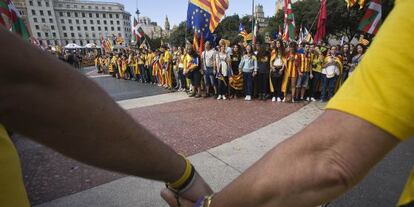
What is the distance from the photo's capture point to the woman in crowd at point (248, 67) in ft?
25.7

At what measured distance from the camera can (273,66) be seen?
7645mm

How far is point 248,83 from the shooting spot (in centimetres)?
807

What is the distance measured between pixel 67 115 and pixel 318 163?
696mm

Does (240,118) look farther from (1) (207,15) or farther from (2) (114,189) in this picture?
(1) (207,15)

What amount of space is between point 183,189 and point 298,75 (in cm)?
716

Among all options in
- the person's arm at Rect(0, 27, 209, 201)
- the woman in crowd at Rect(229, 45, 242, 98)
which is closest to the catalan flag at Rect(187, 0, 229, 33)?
the woman in crowd at Rect(229, 45, 242, 98)

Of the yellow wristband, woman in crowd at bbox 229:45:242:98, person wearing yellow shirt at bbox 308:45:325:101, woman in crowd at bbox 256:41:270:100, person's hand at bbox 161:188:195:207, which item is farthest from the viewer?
woman in crowd at bbox 229:45:242:98

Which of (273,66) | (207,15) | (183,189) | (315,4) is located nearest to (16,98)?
(183,189)

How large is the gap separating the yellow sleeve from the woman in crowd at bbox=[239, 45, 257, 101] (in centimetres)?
736

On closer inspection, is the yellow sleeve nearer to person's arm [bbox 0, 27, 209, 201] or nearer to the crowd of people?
person's arm [bbox 0, 27, 209, 201]

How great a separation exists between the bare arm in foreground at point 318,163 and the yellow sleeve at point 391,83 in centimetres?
3

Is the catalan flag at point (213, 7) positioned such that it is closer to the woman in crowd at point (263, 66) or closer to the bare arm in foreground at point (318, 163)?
the woman in crowd at point (263, 66)

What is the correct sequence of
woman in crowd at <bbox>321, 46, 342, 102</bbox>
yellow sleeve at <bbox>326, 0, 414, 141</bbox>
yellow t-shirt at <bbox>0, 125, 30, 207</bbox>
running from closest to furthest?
yellow sleeve at <bbox>326, 0, 414, 141</bbox> < yellow t-shirt at <bbox>0, 125, 30, 207</bbox> < woman in crowd at <bbox>321, 46, 342, 102</bbox>

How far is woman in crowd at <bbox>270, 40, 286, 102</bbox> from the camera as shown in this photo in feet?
24.7
